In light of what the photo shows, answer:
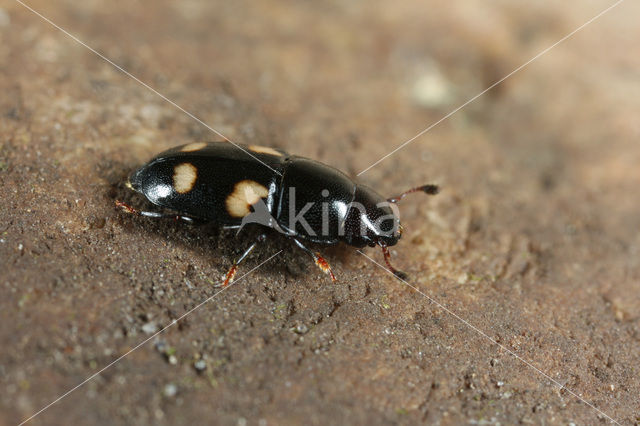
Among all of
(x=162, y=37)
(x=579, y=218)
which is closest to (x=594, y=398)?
(x=579, y=218)

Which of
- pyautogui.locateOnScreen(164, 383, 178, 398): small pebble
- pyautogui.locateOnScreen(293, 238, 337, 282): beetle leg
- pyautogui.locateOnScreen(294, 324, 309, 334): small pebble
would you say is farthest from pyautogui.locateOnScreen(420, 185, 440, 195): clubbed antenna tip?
pyautogui.locateOnScreen(164, 383, 178, 398): small pebble

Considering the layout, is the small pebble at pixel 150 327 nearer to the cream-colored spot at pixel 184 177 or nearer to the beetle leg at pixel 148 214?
the beetle leg at pixel 148 214

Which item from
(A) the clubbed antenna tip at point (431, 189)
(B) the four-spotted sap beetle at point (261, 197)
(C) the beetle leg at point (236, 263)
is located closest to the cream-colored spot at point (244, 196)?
(B) the four-spotted sap beetle at point (261, 197)

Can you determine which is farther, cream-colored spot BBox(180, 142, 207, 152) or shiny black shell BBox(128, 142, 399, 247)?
cream-colored spot BBox(180, 142, 207, 152)

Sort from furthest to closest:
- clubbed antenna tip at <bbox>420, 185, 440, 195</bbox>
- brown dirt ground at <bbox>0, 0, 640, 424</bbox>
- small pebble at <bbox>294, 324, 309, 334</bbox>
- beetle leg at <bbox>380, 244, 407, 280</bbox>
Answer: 1. clubbed antenna tip at <bbox>420, 185, 440, 195</bbox>
2. beetle leg at <bbox>380, 244, 407, 280</bbox>
3. small pebble at <bbox>294, 324, 309, 334</bbox>
4. brown dirt ground at <bbox>0, 0, 640, 424</bbox>

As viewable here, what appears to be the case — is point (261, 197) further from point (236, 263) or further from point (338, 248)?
point (338, 248)

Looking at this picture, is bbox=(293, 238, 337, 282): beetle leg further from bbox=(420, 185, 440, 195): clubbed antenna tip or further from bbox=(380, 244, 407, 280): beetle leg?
bbox=(420, 185, 440, 195): clubbed antenna tip

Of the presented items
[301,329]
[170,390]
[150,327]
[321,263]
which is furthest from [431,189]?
[170,390]
